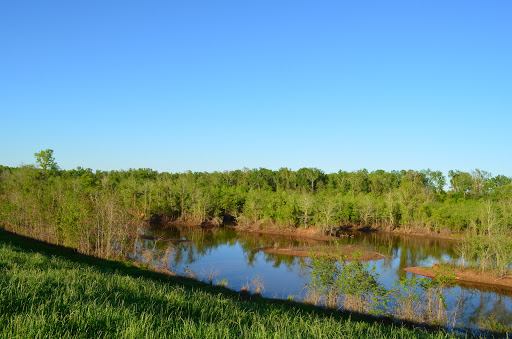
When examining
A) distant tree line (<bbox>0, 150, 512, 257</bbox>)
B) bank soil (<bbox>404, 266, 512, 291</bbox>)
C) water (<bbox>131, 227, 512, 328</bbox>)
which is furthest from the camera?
bank soil (<bbox>404, 266, 512, 291</bbox>)

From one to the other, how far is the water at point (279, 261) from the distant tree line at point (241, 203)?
4738mm

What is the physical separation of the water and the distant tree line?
4738 millimetres

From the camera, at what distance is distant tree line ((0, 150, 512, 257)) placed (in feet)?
97.6

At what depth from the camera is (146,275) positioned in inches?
942

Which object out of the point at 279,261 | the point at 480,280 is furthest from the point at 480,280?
the point at 279,261

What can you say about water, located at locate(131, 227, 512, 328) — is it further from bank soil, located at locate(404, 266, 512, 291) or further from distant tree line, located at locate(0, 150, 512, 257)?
distant tree line, located at locate(0, 150, 512, 257)

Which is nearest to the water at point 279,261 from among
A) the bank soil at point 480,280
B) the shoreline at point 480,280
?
the shoreline at point 480,280

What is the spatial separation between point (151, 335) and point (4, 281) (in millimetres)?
5872

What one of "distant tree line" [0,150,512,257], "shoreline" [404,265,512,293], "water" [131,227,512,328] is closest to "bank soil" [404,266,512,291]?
"shoreline" [404,265,512,293]

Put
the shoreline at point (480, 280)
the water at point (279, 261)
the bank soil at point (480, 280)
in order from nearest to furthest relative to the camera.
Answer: the water at point (279, 261)
the shoreline at point (480, 280)
the bank soil at point (480, 280)

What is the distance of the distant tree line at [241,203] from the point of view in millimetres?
29742

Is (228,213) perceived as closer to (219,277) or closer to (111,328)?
(219,277)

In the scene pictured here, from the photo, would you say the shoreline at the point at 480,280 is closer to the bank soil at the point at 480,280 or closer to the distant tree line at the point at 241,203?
the bank soil at the point at 480,280

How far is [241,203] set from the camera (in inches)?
3081
